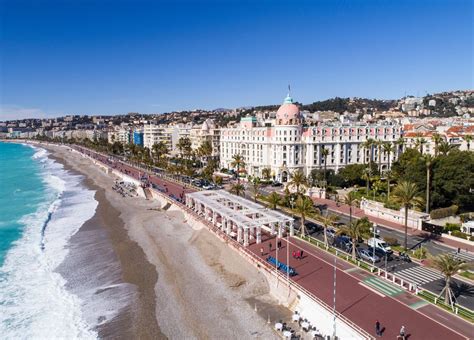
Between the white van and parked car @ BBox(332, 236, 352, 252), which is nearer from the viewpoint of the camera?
the white van

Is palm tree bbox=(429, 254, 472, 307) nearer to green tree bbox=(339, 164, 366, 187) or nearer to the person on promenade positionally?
the person on promenade

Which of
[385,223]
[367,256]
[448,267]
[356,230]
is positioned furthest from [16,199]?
[448,267]

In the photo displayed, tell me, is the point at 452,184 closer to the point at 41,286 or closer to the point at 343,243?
the point at 343,243

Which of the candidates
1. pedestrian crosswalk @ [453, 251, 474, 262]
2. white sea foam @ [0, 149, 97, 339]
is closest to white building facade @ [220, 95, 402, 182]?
white sea foam @ [0, 149, 97, 339]

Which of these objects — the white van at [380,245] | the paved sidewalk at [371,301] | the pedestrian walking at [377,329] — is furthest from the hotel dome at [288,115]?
the pedestrian walking at [377,329]

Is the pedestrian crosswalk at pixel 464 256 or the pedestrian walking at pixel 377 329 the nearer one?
the pedestrian walking at pixel 377 329

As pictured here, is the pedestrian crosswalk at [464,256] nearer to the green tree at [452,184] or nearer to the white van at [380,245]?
the white van at [380,245]
